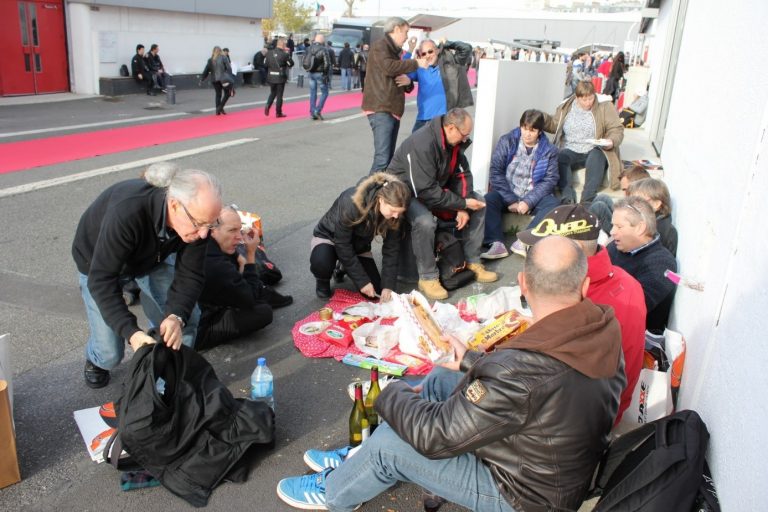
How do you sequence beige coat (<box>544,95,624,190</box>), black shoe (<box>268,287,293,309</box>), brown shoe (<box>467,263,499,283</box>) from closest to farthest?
black shoe (<box>268,287,293,309</box>) < brown shoe (<box>467,263,499,283</box>) < beige coat (<box>544,95,624,190</box>)

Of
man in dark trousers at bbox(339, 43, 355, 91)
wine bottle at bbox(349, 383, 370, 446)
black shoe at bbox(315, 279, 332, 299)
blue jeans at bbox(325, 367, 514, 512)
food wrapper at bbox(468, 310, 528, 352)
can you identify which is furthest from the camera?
man in dark trousers at bbox(339, 43, 355, 91)

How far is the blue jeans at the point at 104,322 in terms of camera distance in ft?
12.0

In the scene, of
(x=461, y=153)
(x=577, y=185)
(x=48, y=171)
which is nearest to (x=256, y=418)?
(x=461, y=153)

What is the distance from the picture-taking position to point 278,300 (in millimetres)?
5094

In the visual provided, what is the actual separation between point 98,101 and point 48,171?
928 cm

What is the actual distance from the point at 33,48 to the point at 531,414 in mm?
18948

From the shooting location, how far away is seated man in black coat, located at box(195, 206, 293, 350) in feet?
14.3

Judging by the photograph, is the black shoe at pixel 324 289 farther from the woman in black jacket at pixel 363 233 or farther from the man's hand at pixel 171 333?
the man's hand at pixel 171 333

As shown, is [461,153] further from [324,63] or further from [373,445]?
[324,63]

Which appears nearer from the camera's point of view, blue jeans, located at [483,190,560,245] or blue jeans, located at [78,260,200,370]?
blue jeans, located at [78,260,200,370]

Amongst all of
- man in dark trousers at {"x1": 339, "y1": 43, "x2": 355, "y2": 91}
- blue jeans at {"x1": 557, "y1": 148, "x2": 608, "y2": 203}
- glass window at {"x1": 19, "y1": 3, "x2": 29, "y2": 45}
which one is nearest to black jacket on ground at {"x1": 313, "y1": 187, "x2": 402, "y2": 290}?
blue jeans at {"x1": 557, "y1": 148, "x2": 608, "y2": 203}

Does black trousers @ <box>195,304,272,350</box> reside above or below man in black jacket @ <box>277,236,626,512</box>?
below

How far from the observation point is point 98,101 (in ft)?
56.4

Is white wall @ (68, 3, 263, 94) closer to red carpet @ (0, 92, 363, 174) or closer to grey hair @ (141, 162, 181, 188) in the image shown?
red carpet @ (0, 92, 363, 174)
